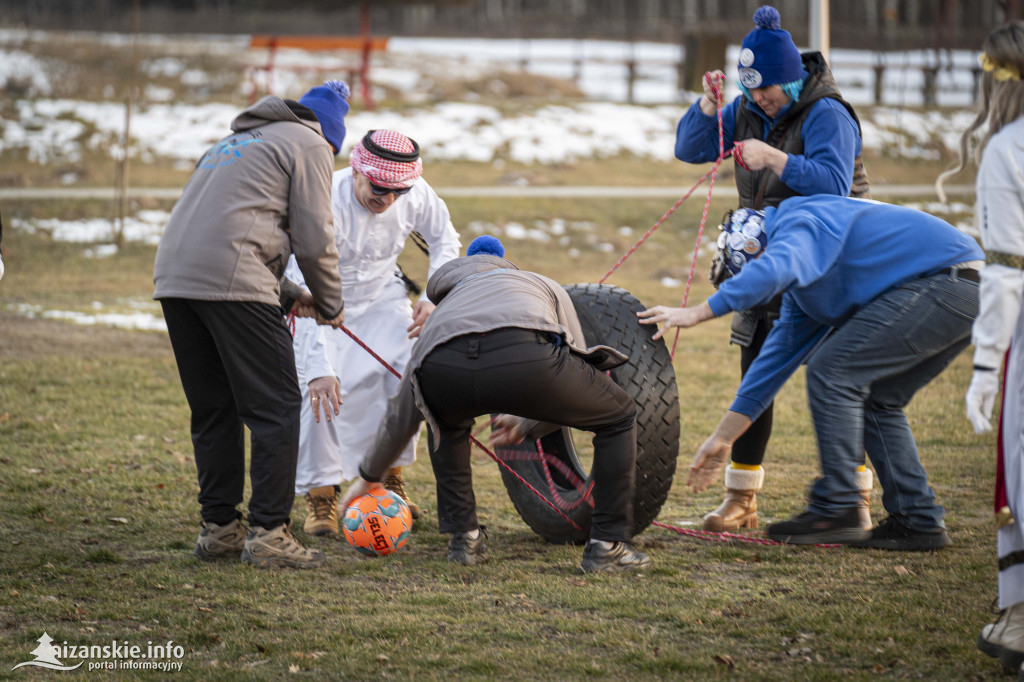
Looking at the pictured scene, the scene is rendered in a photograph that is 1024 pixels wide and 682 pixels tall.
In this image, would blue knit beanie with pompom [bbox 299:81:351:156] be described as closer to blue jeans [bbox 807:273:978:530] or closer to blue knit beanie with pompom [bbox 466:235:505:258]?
blue knit beanie with pompom [bbox 466:235:505:258]

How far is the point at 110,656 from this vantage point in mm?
3557

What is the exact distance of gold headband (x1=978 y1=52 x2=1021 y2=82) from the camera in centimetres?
332

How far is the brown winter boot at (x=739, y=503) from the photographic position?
5074mm

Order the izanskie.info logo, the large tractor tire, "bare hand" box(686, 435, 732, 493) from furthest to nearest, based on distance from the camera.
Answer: the large tractor tire, "bare hand" box(686, 435, 732, 493), the izanskie.info logo

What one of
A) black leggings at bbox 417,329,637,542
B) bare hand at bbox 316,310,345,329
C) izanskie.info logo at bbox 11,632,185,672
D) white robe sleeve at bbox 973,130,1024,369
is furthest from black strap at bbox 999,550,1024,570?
bare hand at bbox 316,310,345,329

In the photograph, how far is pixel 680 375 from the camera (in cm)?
891

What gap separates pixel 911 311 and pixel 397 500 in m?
2.20

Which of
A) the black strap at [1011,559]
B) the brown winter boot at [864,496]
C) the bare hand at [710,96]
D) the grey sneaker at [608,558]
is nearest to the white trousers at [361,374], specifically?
the grey sneaker at [608,558]

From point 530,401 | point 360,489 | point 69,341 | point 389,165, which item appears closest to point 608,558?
point 530,401

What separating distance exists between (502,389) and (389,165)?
1.39 meters

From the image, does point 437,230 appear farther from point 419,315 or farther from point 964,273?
point 964,273

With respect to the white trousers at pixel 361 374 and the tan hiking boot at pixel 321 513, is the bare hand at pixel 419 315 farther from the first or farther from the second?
the tan hiking boot at pixel 321 513

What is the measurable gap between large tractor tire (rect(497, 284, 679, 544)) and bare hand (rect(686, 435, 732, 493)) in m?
0.15

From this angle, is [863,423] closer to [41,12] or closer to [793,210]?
[793,210]
